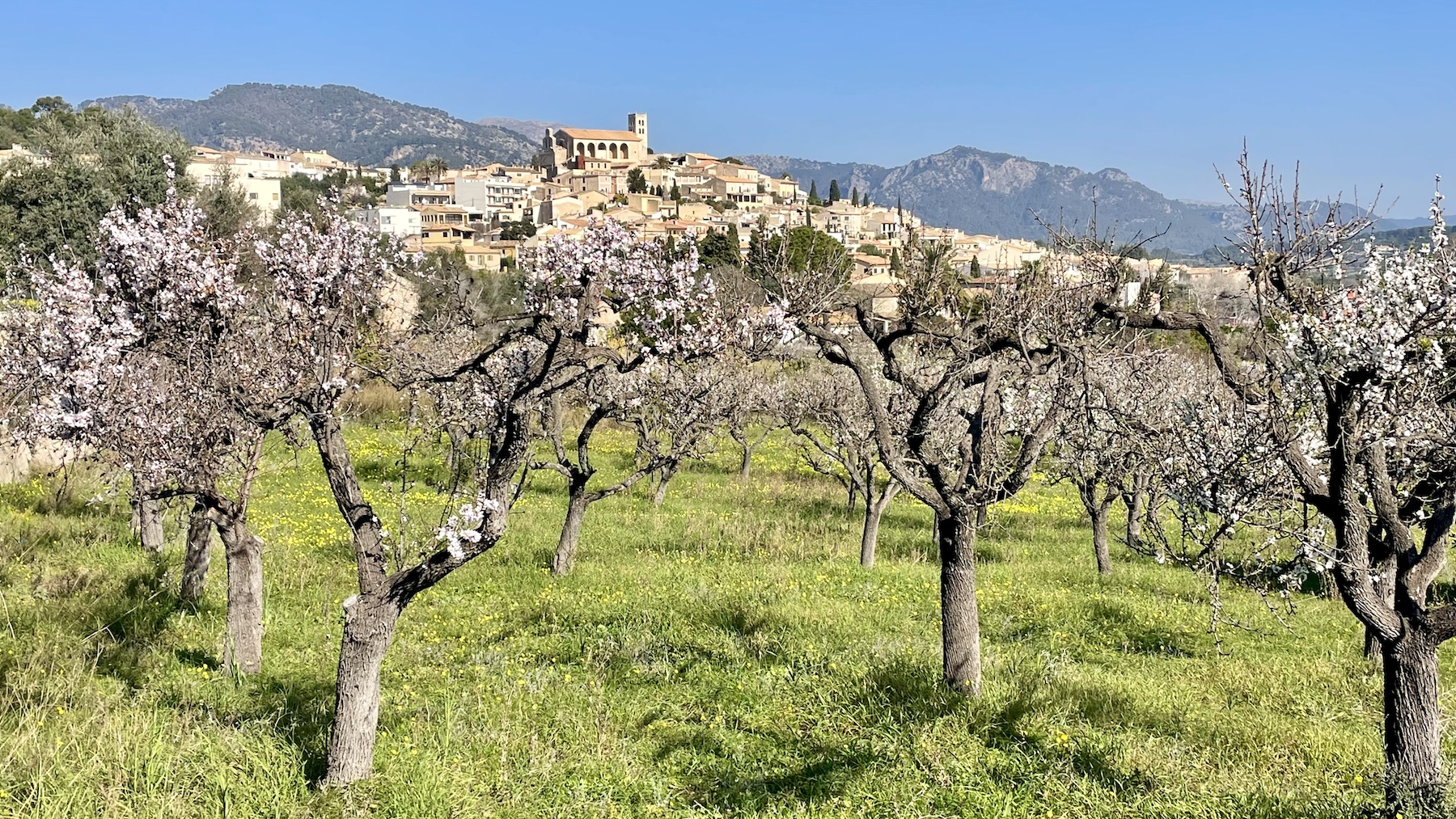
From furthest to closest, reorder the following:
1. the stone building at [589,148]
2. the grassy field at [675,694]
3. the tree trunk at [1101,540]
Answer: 1. the stone building at [589,148]
2. the tree trunk at [1101,540]
3. the grassy field at [675,694]

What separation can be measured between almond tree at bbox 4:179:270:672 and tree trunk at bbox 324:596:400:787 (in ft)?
8.59

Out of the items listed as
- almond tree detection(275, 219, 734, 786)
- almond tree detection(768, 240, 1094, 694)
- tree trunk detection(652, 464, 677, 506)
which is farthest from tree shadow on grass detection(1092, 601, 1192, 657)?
tree trunk detection(652, 464, 677, 506)

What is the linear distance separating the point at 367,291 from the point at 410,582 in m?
4.90

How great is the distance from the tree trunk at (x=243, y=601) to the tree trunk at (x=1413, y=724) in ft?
35.1

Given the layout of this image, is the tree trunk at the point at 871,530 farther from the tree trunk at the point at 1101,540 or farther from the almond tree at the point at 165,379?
the almond tree at the point at 165,379

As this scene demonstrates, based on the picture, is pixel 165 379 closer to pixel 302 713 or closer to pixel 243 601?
pixel 243 601

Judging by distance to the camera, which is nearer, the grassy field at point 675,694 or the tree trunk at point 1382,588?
the tree trunk at point 1382,588

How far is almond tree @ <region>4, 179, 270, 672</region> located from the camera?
9141 millimetres

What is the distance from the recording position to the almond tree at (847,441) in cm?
1502

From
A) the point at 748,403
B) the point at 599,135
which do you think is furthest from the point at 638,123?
the point at 748,403

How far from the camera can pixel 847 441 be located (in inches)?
404

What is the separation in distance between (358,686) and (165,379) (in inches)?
190

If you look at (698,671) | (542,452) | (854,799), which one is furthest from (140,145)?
(854,799)

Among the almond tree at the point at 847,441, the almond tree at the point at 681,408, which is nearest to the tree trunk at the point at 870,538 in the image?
the almond tree at the point at 847,441
